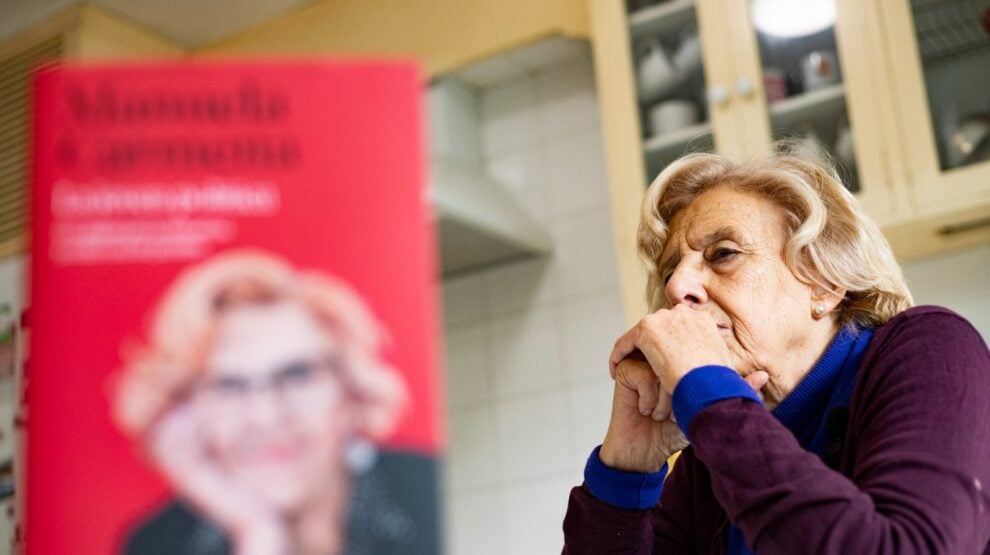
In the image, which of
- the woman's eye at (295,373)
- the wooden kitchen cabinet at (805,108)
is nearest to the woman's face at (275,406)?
the woman's eye at (295,373)

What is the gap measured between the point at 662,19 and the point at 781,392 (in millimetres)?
1655

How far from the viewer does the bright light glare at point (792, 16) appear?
2596mm

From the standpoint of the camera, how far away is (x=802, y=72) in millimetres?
2625

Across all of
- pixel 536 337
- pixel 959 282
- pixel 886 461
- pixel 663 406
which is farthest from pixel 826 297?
pixel 536 337

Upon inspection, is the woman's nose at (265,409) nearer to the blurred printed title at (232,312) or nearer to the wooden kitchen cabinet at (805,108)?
the blurred printed title at (232,312)

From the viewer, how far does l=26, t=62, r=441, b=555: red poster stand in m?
0.51

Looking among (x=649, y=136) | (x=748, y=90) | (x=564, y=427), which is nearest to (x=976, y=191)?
(x=748, y=90)

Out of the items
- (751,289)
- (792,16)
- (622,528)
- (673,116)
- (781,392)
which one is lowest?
(622,528)

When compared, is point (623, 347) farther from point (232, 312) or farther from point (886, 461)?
point (232, 312)

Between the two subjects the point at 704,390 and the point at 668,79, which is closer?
the point at 704,390

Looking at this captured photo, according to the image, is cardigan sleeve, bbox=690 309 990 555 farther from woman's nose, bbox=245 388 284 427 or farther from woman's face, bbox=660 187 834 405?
woman's nose, bbox=245 388 284 427

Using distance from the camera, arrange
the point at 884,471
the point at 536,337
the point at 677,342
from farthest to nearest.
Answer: the point at 536,337, the point at 677,342, the point at 884,471

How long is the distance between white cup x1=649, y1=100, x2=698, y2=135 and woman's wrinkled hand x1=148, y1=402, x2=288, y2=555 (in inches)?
90.0

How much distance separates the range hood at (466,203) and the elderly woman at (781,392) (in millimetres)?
1375
